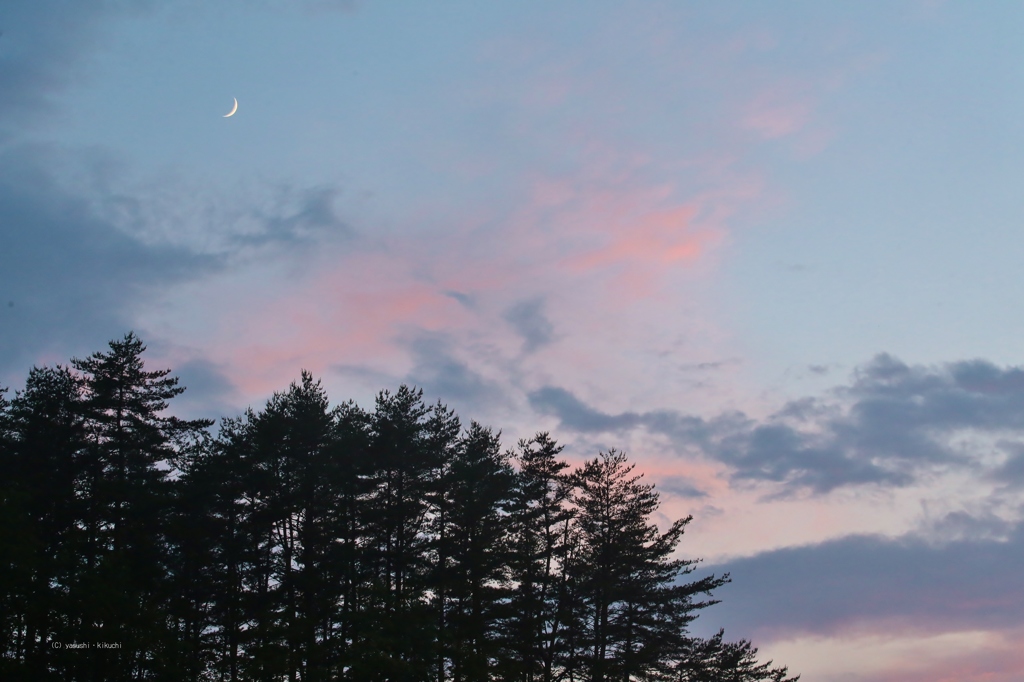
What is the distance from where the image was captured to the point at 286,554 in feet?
167

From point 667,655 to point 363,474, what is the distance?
21.0 m

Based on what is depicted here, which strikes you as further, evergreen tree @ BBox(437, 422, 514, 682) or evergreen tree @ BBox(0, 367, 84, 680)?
evergreen tree @ BBox(437, 422, 514, 682)

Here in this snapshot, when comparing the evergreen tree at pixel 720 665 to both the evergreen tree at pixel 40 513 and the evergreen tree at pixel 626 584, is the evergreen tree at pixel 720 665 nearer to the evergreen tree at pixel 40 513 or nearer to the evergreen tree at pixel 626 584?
the evergreen tree at pixel 626 584

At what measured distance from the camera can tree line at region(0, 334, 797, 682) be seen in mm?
47125

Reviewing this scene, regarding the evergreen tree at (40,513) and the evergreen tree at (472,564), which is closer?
the evergreen tree at (40,513)

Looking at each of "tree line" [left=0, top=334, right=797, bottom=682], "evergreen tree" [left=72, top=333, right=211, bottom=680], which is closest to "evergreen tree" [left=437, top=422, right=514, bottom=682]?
"tree line" [left=0, top=334, right=797, bottom=682]

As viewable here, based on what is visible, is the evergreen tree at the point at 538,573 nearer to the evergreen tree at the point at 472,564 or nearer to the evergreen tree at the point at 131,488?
the evergreen tree at the point at 472,564

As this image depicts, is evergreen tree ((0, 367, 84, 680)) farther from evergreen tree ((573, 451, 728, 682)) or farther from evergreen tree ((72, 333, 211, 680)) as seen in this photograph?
evergreen tree ((573, 451, 728, 682))

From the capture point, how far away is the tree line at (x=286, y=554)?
47125 millimetres

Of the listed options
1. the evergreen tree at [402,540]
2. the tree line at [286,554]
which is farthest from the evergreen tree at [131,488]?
the evergreen tree at [402,540]

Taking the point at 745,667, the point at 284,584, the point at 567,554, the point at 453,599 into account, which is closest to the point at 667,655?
the point at 567,554

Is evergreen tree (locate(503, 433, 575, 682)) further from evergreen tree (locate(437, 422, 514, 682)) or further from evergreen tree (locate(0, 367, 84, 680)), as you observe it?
evergreen tree (locate(0, 367, 84, 680))

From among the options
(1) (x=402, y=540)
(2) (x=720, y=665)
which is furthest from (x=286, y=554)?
(2) (x=720, y=665)

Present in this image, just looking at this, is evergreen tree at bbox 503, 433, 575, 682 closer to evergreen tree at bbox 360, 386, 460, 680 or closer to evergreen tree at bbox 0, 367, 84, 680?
evergreen tree at bbox 360, 386, 460, 680
